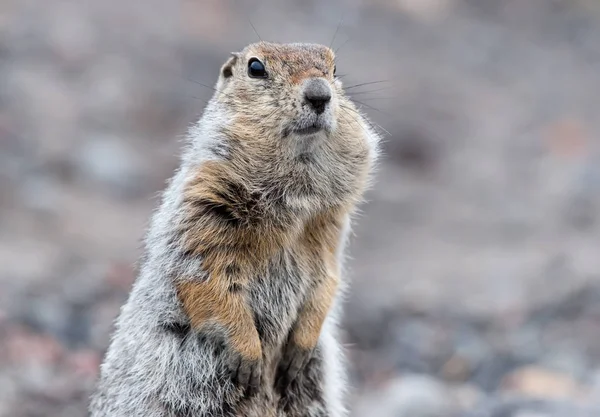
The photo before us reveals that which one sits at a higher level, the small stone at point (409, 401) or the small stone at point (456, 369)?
the small stone at point (456, 369)

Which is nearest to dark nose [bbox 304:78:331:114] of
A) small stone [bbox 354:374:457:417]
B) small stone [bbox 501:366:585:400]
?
small stone [bbox 354:374:457:417]

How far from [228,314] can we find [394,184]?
7524mm

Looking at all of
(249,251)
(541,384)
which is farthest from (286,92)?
(541,384)

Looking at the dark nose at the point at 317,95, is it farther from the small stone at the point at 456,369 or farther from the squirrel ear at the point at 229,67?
the small stone at the point at 456,369

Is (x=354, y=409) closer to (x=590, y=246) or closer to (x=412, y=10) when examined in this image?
(x=590, y=246)

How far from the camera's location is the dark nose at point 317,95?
14.3ft

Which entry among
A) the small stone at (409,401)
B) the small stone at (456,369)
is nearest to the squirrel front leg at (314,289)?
the small stone at (409,401)

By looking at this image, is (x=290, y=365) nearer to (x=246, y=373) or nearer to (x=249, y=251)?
(x=246, y=373)

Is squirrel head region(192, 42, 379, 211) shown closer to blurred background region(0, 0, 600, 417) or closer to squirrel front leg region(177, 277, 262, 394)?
squirrel front leg region(177, 277, 262, 394)

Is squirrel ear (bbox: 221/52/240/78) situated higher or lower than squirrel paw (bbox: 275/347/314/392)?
higher

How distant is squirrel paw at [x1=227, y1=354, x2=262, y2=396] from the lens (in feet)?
15.2

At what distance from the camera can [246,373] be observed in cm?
466

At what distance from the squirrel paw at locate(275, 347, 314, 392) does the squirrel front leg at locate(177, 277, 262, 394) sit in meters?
0.25

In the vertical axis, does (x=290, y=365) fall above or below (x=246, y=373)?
above
